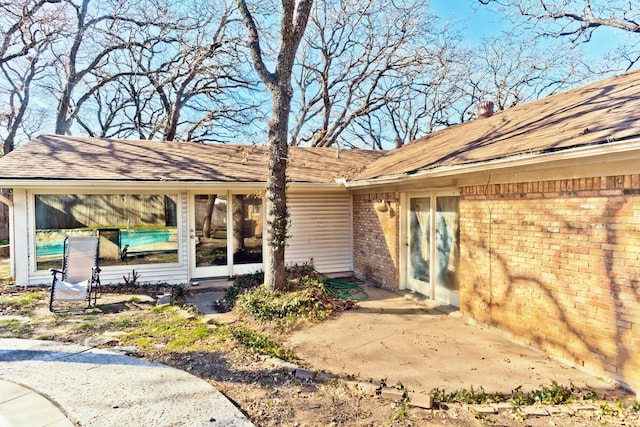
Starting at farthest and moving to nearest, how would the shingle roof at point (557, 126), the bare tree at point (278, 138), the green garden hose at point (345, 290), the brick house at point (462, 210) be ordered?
the green garden hose at point (345, 290), the bare tree at point (278, 138), the shingle roof at point (557, 126), the brick house at point (462, 210)

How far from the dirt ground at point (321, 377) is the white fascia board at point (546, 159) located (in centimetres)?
229

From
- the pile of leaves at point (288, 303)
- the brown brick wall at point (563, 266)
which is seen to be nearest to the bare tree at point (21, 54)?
the pile of leaves at point (288, 303)

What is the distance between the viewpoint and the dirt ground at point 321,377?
9.96ft

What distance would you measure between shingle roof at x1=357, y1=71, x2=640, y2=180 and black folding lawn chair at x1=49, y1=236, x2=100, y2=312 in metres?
6.01

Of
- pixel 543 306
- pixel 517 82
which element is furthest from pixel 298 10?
pixel 517 82

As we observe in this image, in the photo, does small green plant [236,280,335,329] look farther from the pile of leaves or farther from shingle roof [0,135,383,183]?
shingle roof [0,135,383,183]

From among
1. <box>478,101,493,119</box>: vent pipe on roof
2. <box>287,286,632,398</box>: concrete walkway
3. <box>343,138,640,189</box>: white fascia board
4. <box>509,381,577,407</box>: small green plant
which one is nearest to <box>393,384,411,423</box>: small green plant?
<box>287,286,632,398</box>: concrete walkway

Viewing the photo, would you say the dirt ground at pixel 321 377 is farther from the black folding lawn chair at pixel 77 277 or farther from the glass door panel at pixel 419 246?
the glass door panel at pixel 419 246

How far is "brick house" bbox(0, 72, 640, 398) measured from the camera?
3682mm

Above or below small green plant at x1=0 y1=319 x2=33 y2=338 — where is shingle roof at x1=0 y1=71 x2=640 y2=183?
above

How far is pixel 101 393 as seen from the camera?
3377mm

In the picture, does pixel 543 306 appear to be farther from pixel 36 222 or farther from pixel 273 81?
pixel 36 222

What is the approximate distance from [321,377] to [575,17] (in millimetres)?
11734

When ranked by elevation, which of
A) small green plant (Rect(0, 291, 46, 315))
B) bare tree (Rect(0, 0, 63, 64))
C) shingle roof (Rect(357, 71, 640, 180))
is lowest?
small green plant (Rect(0, 291, 46, 315))
